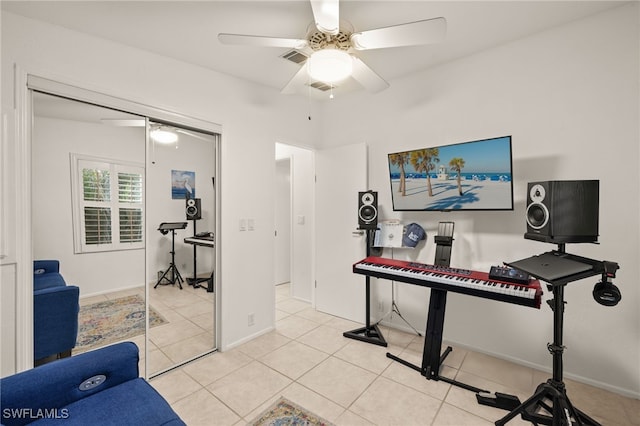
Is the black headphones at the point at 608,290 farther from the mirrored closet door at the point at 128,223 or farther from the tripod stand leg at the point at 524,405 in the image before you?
the mirrored closet door at the point at 128,223

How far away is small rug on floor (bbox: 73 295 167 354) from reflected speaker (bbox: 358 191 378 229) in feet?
6.64

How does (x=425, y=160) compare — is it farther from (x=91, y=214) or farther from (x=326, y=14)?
(x=91, y=214)

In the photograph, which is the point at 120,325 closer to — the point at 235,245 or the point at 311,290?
the point at 235,245

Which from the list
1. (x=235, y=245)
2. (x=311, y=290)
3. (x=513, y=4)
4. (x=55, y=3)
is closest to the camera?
(x=55, y=3)

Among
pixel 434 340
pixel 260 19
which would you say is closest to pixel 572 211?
pixel 434 340

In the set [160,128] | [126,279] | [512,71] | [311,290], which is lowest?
[311,290]

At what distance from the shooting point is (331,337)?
2.92m

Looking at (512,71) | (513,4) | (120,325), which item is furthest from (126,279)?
(512,71)

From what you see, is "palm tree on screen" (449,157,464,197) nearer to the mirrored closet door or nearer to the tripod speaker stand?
the tripod speaker stand

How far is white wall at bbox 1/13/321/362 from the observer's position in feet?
5.68

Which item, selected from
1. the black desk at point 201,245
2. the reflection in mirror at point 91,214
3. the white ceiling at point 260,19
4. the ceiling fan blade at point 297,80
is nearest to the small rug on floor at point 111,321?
the reflection in mirror at point 91,214

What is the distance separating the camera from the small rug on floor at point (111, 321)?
198cm

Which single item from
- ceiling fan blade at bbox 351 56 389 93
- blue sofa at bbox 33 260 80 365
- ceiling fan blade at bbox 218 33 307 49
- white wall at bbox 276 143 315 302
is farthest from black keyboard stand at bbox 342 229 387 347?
blue sofa at bbox 33 260 80 365

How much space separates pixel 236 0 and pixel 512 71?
2.21m
